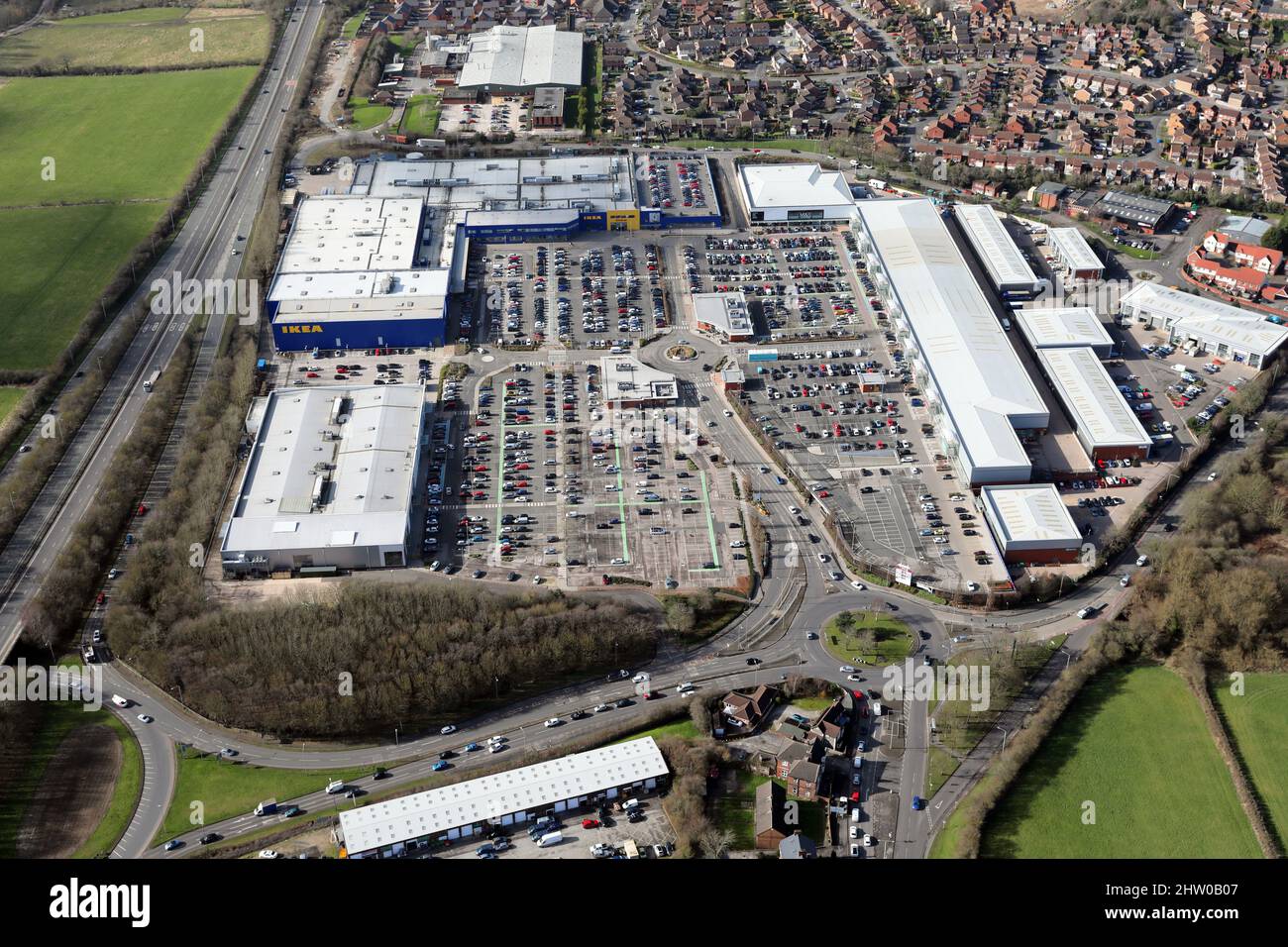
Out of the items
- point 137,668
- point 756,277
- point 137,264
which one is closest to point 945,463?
point 756,277

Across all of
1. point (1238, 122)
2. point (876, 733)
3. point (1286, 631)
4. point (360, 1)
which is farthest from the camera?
point (360, 1)

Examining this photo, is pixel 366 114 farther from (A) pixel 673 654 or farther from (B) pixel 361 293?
(A) pixel 673 654

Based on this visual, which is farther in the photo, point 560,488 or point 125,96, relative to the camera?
point 125,96

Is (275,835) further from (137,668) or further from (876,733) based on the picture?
(876,733)

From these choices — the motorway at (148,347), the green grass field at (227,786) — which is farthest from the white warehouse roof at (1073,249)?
the green grass field at (227,786)

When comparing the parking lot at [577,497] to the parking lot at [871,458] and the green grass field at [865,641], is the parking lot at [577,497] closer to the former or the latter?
the parking lot at [871,458]

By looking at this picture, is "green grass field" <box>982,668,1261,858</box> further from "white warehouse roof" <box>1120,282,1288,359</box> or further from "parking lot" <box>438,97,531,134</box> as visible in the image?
"parking lot" <box>438,97,531,134</box>

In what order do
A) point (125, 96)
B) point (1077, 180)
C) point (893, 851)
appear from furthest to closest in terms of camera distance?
point (125, 96) → point (1077, 180) → point (893, 851)
